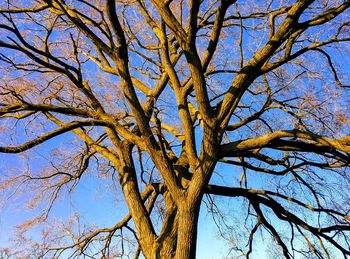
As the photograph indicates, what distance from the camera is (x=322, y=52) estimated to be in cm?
598

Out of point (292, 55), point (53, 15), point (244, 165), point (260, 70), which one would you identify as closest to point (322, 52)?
point (292, 55)

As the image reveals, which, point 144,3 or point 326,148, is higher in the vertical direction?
point 144,3

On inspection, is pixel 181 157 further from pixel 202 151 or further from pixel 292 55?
pixel 292 55

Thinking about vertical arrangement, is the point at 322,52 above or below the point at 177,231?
above

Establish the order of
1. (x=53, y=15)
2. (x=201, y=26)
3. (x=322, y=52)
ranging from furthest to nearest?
(x=201, y=26)
(x=53, y=15)
(x=322, y=52)

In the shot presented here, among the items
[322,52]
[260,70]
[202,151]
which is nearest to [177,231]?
[202,151]

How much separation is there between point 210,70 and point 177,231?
3500 millimetres

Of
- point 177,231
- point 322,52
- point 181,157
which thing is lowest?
point 177,231

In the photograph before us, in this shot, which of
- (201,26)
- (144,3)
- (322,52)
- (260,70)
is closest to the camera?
(260,70)

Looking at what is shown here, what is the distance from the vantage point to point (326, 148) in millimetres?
5344

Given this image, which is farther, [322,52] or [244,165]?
[244,165]

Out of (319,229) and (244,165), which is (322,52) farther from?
(319,229)

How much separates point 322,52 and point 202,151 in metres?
2.51

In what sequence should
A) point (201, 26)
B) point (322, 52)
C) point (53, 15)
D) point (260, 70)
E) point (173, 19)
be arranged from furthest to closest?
point (201, 26)
point (53, 15)
point (322, 52)
point (260, 70)
point (173, 19)
